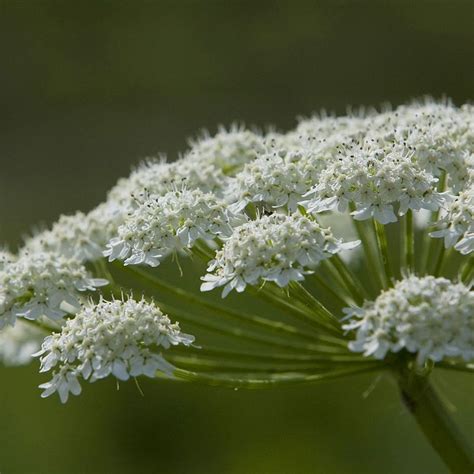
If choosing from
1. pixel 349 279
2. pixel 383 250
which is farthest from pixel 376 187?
pixel 349 279

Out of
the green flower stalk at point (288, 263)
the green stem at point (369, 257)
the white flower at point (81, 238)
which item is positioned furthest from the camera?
the white flower at point (81, 238)

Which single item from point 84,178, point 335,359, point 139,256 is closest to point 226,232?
point 139,256

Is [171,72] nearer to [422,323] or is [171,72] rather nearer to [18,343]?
[18,343]

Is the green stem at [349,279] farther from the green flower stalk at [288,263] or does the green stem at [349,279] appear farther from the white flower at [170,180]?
the white flower at [170,180]

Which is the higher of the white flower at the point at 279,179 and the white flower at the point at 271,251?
the white flower at the point at 279,179

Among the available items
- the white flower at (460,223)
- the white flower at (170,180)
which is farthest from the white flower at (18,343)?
the white flower at (460,223)

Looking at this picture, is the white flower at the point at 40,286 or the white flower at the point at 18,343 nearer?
the white flower at the point at 40,286
